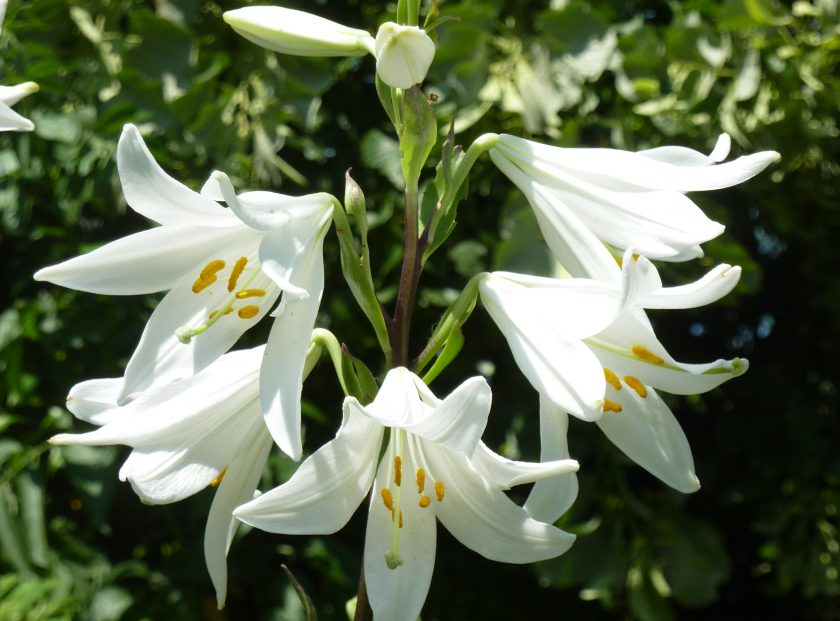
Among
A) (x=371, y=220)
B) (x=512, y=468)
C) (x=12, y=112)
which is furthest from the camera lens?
(x=371, y=220)

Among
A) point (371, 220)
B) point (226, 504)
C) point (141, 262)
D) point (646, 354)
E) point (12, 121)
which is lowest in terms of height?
point (371, 220)

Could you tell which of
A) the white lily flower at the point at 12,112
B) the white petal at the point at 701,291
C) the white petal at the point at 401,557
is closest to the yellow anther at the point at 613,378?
the white petal at the point at 701,291

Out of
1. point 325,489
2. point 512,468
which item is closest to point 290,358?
point 325,489

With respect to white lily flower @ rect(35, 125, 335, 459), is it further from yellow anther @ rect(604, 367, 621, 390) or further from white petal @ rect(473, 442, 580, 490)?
yellow anther @ rect(604, 367, 621, 390)

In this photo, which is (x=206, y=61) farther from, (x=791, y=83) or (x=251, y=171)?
(x=791, y=83)

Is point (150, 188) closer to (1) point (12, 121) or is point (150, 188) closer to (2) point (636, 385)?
(1) point (12, 121)

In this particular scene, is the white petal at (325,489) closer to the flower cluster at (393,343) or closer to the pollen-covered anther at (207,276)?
the flower cluster at (393,343)
